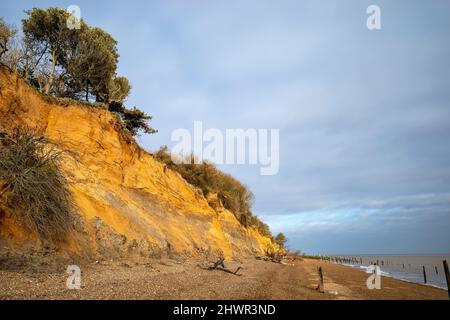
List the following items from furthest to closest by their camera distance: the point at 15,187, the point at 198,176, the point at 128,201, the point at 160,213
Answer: the point at 198,176, the point at 160,213, the point at 128,201, the point at 15,187

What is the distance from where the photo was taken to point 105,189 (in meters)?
16.0

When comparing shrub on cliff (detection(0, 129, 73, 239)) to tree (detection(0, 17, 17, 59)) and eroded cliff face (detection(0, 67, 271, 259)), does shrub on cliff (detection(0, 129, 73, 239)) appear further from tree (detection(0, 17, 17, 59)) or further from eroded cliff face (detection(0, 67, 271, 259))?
tree (detection(0, 17, 17, 59))

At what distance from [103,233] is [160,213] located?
22.9ft

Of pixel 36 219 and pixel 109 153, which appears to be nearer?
pixel 36 219

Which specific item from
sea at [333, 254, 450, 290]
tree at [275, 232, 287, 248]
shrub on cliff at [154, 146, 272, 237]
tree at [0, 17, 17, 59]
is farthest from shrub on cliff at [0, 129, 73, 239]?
tree at [275, 232, 287, 248]

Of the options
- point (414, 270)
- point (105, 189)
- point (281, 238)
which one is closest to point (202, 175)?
point (105, 189)

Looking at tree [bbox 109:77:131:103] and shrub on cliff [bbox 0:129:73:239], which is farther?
tree [bbox 109:77:131:103]

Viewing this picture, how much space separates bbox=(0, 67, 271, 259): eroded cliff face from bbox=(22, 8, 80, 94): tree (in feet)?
14.5

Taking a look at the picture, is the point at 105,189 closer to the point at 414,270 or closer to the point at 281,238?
the point at 414,270

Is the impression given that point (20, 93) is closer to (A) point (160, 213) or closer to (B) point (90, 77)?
(B) point (90, 77)

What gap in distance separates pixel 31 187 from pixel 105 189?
21.7 ft

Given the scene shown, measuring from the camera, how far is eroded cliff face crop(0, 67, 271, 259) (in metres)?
12.6
